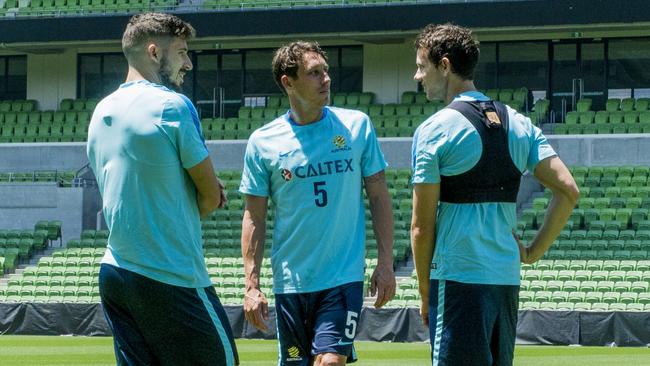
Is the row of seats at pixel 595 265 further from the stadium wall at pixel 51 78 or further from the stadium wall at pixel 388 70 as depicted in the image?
the stadium wall at pixel 51 78

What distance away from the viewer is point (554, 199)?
5902mm

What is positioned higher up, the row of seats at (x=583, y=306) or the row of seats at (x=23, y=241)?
the row of seats at (x=23, y=241)

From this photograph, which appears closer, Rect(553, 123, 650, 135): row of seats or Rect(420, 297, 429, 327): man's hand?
Rect(420, 297, 429, 327): man's hand

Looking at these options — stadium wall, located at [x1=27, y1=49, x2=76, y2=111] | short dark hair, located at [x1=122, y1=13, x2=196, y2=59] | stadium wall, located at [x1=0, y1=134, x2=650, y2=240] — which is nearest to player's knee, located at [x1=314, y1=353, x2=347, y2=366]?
short dark hair, located at [x1=122, y1=13, x2=196, y2=59]

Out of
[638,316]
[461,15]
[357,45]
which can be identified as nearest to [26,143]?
[357,45]

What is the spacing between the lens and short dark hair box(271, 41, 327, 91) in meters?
7.04

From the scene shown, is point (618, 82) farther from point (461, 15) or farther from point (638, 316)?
point (638, 316)

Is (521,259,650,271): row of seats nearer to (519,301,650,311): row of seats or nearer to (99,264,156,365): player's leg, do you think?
(519,301,650,311): row of seats

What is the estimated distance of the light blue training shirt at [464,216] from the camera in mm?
5582

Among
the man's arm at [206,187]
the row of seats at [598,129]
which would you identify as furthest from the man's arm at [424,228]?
the row of seats at [598,129]

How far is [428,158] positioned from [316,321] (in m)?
1.58

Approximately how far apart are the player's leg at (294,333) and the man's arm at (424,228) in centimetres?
125

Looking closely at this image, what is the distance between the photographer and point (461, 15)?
114ft

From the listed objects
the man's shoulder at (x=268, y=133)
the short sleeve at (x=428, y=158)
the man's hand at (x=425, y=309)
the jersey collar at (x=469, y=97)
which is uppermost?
the jersey collar at (x=469, y=97)
